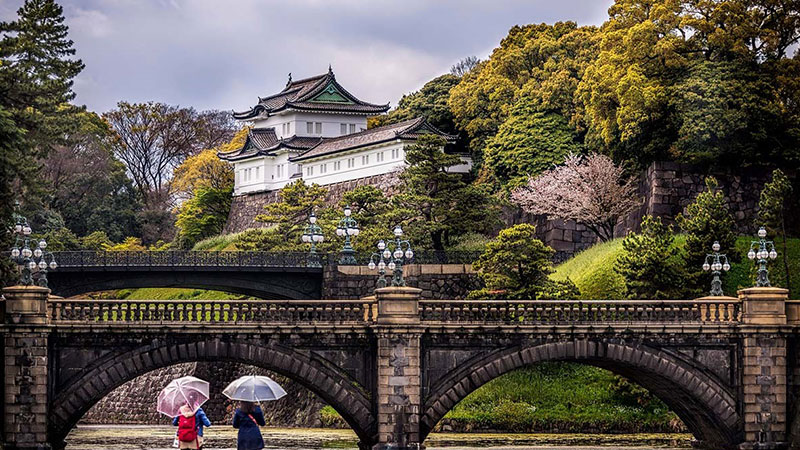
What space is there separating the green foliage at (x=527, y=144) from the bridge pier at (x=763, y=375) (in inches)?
1273

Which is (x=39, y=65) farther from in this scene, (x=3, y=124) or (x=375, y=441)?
(x=375, y=441)

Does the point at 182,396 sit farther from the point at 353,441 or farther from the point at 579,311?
the point at 353,441

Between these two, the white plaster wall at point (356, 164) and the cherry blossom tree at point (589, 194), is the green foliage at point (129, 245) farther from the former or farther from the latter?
the cherry blossom tree at point (589, 194)

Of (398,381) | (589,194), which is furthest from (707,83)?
(398,381)

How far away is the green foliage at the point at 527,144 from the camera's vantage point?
279 feet

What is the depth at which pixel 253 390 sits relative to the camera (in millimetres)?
36531

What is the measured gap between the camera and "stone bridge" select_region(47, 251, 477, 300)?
7469 centimetres

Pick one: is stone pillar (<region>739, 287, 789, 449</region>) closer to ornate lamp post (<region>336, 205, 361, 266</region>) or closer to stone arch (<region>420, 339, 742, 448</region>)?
stone arch (<region>420, 339, 742, 448</region>)

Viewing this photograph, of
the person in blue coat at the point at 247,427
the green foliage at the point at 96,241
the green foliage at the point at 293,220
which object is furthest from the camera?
the green foliage at the point at 96,241

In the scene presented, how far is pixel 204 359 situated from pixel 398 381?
6209 mm

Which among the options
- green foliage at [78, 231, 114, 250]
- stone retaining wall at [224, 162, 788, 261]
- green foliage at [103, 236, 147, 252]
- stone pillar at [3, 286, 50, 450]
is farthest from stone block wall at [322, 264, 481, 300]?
green foliage at [78, 231, 114, 250]

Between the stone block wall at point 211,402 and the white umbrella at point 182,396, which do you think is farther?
the stone block wall at point 211,402

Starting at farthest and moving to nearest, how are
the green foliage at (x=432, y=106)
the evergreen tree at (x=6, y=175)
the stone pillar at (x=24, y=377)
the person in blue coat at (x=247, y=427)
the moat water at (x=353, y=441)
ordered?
the green foliage at (x=432, y=106)
the moat water at (x=353, y=441)
the evergreen tree at (x=6, y=175)
the stone pillar at (x=24, y=377)
the person in blue coat at (x=247, y=427)

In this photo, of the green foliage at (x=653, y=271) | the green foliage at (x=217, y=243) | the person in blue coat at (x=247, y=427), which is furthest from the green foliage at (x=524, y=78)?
the person in blue coat at (x=247, y=427)
